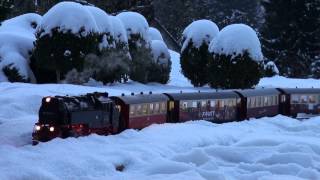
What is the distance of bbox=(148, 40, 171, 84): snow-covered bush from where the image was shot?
1544 inches

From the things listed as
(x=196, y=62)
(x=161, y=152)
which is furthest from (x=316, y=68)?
(x=161, y=152)

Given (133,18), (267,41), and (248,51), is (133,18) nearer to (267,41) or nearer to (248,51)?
(248,51)

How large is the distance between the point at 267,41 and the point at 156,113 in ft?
146

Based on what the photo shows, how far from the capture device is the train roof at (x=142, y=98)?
24.4 meters

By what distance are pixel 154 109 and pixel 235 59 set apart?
11.8 metres

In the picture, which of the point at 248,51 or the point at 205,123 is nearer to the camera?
the point at 205,123

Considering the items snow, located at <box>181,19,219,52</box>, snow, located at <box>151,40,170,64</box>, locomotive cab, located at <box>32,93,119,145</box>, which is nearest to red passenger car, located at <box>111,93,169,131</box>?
locomotive cab, located at <box>32,93,119,145</box>

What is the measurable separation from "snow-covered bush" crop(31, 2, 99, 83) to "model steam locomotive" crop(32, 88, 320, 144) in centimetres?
727

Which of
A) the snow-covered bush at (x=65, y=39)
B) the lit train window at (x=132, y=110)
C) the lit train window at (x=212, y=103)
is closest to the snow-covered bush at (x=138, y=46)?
the snow-covered bush at (x=65, y=39)

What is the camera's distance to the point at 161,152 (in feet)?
62.2

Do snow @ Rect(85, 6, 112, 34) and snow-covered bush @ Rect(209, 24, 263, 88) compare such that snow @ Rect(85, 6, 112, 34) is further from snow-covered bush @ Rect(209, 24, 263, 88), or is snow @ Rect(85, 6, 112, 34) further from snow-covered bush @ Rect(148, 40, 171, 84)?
snow-covered bush @ Rect(209, 24, 263, 88)

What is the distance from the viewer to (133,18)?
39156 mm

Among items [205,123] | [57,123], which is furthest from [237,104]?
[57,123]

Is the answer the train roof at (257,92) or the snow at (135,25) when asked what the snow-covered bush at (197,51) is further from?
the train roof at (257,92)
